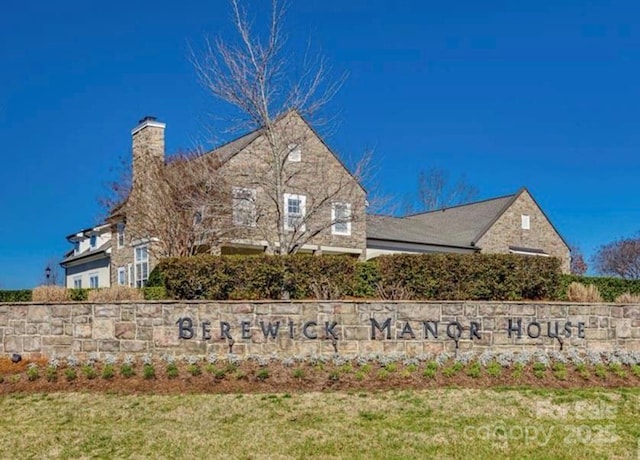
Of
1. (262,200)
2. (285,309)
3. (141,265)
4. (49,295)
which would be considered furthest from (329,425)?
(141,265)

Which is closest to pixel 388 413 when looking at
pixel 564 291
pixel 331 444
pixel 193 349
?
pixel 331 444

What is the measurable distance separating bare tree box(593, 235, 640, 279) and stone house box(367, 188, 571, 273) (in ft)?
42.6

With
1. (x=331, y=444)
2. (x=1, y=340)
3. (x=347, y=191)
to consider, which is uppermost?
(x=347, y=191)

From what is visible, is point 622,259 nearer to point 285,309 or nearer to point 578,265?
point 578,265

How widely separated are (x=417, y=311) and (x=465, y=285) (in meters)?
1.67

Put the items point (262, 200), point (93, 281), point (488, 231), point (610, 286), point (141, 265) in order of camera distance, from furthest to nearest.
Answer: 1. point (93, 281)
2. point (488, 231)
3. point (141, 265)
4. point (610, 286)
5. point (262, 200)

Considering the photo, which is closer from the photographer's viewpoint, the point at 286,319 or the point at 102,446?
the point at 102,446

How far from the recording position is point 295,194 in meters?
21.5

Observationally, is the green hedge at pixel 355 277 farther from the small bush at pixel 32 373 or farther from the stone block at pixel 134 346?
the small bush at pixel 32 373

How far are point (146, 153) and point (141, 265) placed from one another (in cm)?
498

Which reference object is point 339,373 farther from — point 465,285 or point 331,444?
point 465,285

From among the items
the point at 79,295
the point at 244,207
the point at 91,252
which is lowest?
the point at 79,295

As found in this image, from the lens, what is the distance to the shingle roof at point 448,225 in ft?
95.9

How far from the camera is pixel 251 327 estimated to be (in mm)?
10625
